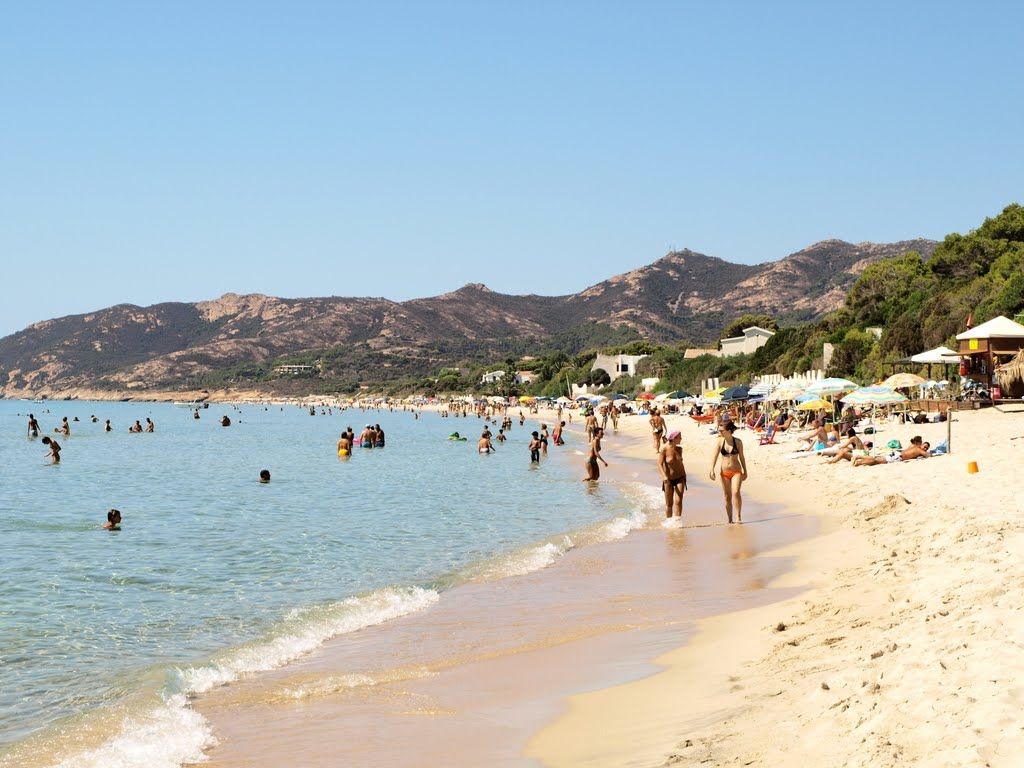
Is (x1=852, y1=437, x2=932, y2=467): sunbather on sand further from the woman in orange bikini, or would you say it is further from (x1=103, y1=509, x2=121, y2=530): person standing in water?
(x1=103, y1=509, x2=121, y2=530): person standing in water

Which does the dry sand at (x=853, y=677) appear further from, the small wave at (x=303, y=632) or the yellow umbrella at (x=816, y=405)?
the yellow umbrella at (x=816, y=405)

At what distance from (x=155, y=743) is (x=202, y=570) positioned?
22.8ft

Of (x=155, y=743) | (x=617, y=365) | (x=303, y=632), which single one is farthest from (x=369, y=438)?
(x=617, y=365)

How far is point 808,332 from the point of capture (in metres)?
74.5

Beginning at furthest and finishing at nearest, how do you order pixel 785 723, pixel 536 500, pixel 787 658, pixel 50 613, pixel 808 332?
1. pixel 808 332
2. pixel 536 500
3. pixel 50 613
4. pixel 787 658
5. pixel 785 723

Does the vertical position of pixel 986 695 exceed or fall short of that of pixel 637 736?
it exceeds it

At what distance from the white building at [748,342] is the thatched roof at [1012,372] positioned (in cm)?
6166

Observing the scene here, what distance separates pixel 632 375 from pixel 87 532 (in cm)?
9574

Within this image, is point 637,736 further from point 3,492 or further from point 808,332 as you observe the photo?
point 808,332

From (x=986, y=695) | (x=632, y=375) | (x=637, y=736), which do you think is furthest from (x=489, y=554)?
(x=632, y=375)

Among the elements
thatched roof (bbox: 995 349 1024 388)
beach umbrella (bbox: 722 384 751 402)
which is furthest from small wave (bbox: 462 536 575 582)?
beach umbrella (bbox: 722 384 751 402)

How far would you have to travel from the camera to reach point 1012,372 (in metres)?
28.0

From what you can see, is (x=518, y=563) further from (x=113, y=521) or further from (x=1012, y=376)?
(x=1012, y=376)

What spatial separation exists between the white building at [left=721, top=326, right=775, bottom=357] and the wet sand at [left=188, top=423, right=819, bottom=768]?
3218 inches
